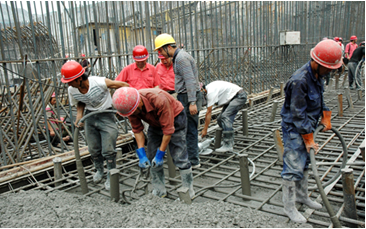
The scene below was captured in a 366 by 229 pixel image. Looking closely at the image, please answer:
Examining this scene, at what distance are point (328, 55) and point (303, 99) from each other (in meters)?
0.44

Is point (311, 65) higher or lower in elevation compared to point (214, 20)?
lower

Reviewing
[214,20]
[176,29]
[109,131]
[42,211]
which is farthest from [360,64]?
[42,211]

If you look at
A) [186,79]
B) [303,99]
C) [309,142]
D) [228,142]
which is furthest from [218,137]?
[303,99]

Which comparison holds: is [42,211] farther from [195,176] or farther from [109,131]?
[195,176]

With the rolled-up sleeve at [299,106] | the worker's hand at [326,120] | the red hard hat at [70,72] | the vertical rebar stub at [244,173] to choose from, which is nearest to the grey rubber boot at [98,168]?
the red hard hat at [70,72]

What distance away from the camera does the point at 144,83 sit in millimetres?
4730

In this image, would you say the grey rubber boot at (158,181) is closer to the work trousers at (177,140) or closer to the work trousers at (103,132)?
the work trousers at (177,140)

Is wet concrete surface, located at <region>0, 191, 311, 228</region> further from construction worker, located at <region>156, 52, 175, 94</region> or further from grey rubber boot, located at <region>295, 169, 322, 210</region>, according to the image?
construction worker, located at <region>156, 52, 175, 94</region>

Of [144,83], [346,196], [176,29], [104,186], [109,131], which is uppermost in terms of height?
[176,29]

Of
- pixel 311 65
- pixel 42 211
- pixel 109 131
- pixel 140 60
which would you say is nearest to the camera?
pixel 311 65

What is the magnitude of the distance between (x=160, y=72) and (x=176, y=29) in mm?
2924

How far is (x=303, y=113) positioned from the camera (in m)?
2.72

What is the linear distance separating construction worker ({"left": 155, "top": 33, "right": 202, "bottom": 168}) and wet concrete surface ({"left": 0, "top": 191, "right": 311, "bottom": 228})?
143 centimetres

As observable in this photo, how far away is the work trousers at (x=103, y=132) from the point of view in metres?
3.89
